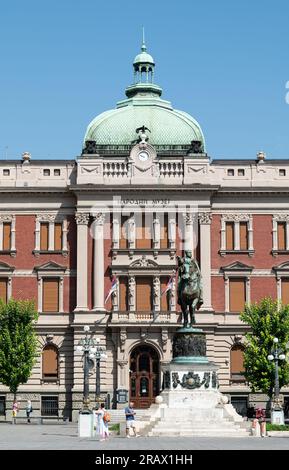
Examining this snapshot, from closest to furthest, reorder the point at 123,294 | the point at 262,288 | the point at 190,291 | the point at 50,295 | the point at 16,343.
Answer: the point at 190,291, the point at 16,343, the point at 123,294, the point at 50,295, the point at 262,288

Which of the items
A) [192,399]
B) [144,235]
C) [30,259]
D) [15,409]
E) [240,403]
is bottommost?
[15,409]

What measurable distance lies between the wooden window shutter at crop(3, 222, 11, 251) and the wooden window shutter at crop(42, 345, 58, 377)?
8.02 metres

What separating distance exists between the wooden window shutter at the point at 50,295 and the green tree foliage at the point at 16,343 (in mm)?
2450

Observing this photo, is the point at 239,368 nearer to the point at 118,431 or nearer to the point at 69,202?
the point at 69,202

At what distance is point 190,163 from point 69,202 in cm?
931

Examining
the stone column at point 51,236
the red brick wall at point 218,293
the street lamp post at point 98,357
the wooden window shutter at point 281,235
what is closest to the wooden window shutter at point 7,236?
the stone column at point 51,236

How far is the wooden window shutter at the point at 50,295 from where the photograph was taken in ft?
245

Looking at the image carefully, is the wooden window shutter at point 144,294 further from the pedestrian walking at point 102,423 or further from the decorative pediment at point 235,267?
the pedestrian walking at point 102,423

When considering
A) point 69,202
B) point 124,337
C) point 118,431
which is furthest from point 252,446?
point 69,202

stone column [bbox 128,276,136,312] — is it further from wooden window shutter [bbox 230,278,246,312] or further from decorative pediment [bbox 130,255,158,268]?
wooden window shutter [bbox 230,278,246,312]

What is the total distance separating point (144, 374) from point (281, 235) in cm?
1437

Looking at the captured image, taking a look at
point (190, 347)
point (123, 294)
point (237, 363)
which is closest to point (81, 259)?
point (123, 294)

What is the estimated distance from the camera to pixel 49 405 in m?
73.7

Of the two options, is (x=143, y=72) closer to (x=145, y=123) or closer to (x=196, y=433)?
(x=145, y=123)
